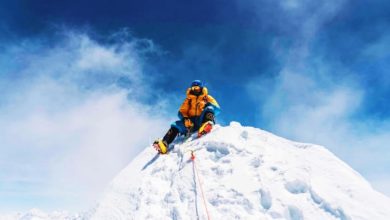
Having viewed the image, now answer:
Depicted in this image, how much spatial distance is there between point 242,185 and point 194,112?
464 centimetres

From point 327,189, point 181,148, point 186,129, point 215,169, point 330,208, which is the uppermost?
point 186,129

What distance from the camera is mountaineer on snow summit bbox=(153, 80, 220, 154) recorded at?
12047mm

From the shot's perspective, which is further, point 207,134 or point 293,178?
point 207,134

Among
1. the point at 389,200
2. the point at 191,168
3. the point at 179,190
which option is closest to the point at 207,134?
the point at 191,168

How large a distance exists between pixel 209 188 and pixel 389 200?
13.5 ft

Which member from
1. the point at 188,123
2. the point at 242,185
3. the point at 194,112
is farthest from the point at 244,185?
the point at 194,112

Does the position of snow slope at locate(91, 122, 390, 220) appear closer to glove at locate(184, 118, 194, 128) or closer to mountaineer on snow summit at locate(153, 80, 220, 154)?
mountaineer on snow summit at locate(153, 80, 220, 154)

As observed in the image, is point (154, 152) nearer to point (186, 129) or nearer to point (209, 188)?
point (186, 129)

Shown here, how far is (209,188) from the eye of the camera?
8438mm

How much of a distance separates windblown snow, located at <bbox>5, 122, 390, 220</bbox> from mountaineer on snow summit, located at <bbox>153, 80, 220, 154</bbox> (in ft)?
3.08

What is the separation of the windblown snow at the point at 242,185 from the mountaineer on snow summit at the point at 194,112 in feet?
3.08

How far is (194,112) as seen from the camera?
1238cm

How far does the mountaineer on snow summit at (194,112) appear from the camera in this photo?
12.0m

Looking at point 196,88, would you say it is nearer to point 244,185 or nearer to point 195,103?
point 195,103
